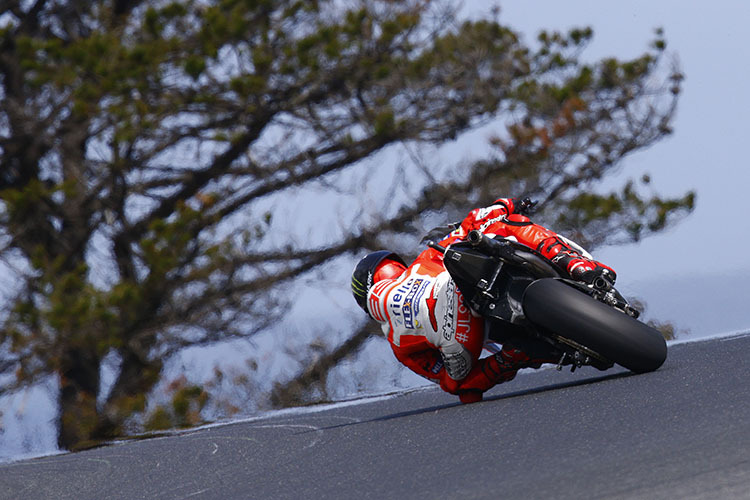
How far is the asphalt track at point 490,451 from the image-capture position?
3.07 meters

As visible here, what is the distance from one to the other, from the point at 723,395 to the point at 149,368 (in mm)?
11092

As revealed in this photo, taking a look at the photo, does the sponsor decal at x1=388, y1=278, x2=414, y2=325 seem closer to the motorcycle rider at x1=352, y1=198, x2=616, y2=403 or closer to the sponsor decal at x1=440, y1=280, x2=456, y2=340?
the motorcycle rider at x1=352, y1=198, x2=616, y2=403

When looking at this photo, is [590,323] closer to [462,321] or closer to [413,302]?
[462,321]

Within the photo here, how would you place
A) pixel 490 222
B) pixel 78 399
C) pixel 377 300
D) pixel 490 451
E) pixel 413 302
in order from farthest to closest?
pixel 78 399, pixel 377 300, pixel 413 302, pixel 490 222, pixel 490 451

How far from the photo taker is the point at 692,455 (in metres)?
3.13

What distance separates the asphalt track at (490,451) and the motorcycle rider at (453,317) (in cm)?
18

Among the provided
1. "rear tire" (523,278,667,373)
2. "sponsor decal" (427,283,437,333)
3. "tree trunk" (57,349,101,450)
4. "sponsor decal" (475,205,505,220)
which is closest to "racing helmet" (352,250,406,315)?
"sponsor decal" (427,283,437,333)

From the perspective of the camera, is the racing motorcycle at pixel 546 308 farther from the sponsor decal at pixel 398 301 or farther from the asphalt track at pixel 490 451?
the sponsor decal at pixel 398 301

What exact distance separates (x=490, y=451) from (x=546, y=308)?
1.36 metres

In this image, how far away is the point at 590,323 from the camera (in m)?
4.93

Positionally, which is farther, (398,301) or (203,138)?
(203,138)

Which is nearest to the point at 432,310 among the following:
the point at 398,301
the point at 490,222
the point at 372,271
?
the point at 398,301

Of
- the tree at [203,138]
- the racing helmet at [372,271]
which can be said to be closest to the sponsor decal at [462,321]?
the racing helmet at [372,271]

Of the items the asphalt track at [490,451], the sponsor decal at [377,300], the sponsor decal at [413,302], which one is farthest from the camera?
the sponsor decal at [377,300]
